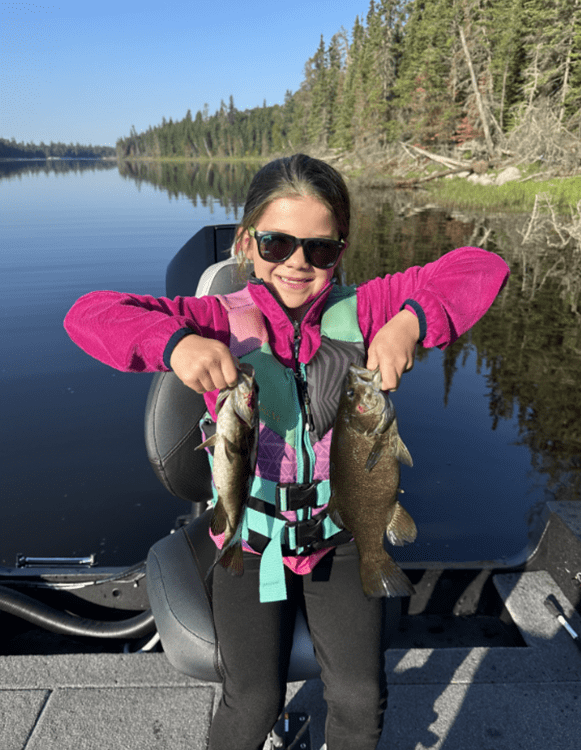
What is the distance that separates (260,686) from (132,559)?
3.94 meters

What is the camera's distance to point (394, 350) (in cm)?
182

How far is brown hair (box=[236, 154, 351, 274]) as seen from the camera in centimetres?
218

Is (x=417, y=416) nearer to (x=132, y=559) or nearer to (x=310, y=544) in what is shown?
(x=132, y=559)

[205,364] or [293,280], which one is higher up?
[293,280]

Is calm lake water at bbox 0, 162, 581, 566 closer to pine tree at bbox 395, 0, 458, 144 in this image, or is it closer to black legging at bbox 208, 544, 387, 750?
black legging at bbox 208, 544, 387, 750

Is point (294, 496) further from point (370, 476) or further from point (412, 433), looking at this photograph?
point (412, 433)

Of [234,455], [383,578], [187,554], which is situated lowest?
[187,554]

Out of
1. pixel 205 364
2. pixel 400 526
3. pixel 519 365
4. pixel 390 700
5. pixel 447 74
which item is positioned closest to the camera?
pixel 205 364

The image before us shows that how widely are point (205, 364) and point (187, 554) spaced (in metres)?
1.12

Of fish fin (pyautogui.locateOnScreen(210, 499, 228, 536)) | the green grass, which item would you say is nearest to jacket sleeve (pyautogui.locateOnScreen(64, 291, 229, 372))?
fish fin (pyautogui.locateOnScreen(210, 499, 228, 536))

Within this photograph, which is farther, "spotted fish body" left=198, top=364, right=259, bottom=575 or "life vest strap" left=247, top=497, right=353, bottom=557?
"life vest strap" left=247, top=497, right=353, bottom=557

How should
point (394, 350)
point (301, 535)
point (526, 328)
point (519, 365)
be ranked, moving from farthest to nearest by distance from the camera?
1. point (526, 328)
2. point (519, 365)
3. point (301, 535)
4. point (394, 350)

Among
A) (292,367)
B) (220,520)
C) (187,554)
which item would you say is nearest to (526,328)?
(292,367)

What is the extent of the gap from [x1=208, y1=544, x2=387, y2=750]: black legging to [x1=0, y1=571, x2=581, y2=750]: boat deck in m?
0.54
